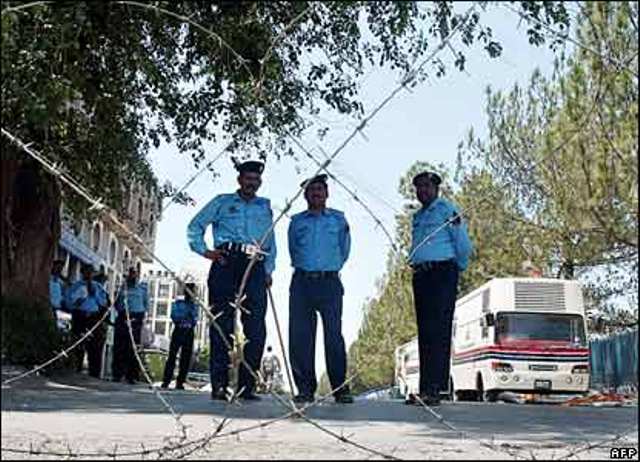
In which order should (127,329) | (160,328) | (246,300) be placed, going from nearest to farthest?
(246,300) → (127,329) → (160,328)

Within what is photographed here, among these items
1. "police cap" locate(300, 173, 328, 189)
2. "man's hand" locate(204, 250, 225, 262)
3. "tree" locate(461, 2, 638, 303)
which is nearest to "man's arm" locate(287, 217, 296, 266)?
"man's hand" locate(204, 250, 225, 262)

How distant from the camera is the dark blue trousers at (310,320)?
6.56m

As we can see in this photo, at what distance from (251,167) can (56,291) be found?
6.90 metres

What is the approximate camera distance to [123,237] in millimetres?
4410

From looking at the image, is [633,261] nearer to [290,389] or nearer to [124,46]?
[290,389]

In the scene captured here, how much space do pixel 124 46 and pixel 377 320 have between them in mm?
4561

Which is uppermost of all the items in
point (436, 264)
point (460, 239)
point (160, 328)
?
point (460, 239)

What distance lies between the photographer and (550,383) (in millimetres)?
17219

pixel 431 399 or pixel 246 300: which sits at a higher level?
pixel 246 300

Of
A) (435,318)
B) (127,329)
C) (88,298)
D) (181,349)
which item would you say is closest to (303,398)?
(435,318)

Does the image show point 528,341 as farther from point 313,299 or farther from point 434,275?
point 313,299

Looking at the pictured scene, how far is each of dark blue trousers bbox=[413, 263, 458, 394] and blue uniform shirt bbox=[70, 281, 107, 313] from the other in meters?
5.73

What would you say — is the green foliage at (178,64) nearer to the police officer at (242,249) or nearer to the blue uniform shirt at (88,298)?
the police officer at (242,249)

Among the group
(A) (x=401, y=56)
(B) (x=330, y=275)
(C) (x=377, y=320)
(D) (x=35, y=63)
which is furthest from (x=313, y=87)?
(C) (x=377, y=320)
